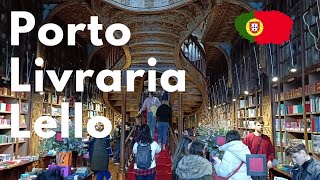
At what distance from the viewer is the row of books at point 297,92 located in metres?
5.48

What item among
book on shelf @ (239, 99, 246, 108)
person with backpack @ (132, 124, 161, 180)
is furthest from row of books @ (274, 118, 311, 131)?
person with backpack @ (132, 124, 161, 180)

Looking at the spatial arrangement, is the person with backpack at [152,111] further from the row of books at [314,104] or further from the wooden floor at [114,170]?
the row of books at [314,104]

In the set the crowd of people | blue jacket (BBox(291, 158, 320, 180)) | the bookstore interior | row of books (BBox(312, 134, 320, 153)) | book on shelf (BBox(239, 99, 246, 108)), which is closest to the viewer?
blue jacket (BBox(291, 158, 320, 180))

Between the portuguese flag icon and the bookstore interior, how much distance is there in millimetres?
183

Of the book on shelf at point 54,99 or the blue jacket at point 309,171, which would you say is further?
the book on shelf at point 54,99

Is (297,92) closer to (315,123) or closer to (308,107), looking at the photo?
(308,107)

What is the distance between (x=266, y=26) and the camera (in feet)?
25.3

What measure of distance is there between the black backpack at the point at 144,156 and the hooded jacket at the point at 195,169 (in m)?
1.40

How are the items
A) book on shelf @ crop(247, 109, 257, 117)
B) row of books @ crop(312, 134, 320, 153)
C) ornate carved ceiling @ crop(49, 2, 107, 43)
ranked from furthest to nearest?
1. ornate carved ceiling @ crop(49, 2, 107, 43)
2. book on shelf @ crop(247, 109, 257, 117)
3. row of books @ crop(312, 134, 320, 153)

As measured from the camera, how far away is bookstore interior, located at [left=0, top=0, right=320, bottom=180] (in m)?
5.80

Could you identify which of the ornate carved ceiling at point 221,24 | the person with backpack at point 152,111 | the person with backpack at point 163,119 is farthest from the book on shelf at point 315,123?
the person with backpack at point 152,111

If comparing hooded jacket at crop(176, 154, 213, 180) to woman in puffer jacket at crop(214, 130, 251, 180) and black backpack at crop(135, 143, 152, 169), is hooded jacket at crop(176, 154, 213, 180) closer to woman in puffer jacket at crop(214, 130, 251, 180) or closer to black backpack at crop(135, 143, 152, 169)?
woman in puffer jacket at crop(214, 130, 251, 180)

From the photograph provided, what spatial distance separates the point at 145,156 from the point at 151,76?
736 cm

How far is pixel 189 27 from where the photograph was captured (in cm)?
854
